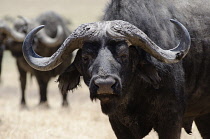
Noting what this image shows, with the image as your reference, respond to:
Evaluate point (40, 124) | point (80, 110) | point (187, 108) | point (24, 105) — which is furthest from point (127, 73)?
point (24, 105)

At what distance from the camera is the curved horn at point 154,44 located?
6316 mm

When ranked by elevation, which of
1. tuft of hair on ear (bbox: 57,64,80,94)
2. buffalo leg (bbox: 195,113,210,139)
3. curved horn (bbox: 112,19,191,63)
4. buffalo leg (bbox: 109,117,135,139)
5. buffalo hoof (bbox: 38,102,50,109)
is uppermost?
curved horn (bbox: 112,19,191,63)

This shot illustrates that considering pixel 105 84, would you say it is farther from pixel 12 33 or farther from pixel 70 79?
pixel 12 33

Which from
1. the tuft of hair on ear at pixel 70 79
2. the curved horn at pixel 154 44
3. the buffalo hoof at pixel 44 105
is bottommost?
the buffalo hoof at pixel 44 105

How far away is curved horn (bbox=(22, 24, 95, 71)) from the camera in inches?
251

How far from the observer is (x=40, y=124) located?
458 inches

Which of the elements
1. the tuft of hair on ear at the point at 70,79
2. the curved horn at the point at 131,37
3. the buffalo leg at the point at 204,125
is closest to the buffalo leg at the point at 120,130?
the tuft of hair on ear at the point at 70,79

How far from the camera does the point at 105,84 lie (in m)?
5.84

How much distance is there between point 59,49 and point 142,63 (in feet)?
2.99

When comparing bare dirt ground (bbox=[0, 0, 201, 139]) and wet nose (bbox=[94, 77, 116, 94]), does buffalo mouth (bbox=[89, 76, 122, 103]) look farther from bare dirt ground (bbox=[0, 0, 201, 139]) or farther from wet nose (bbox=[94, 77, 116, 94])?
bare dirt ground (bbox=[0, 0, 201, 139])

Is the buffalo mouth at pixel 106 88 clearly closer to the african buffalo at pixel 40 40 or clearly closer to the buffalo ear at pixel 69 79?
the buffalo ear at pixel 69 79

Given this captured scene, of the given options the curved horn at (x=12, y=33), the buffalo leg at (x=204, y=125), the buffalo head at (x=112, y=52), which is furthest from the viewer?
the curved horn at (x=12, y=33)

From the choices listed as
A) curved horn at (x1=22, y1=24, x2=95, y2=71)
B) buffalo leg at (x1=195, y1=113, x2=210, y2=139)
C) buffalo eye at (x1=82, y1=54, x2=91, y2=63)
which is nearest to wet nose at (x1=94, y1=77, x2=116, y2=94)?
buffalo eye at (x1=82, y1=54, x2=91, y2=63)

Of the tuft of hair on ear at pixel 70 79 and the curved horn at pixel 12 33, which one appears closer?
the tuft of hair on ear at pixel 70 79
